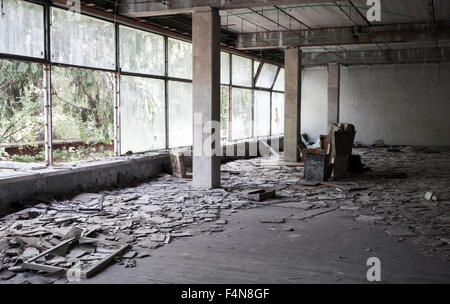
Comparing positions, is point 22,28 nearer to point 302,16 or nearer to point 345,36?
point 302,16

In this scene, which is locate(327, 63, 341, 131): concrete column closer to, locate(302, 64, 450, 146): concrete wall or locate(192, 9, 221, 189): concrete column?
locate(302, 64, 450, 146): concrete wall

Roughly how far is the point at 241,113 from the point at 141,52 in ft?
22.5

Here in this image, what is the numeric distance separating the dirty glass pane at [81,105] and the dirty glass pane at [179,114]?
1.73m

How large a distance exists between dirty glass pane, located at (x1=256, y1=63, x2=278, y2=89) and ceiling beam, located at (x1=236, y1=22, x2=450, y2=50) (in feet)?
14.4

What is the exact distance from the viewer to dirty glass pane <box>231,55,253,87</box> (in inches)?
675

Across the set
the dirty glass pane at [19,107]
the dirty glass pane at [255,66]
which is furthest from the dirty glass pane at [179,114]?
the dirty glass pane at [255,66]

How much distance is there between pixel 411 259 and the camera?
5.58m

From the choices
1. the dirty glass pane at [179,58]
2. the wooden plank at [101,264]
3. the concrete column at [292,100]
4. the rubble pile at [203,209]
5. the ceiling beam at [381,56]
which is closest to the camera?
the wooden plank at [101,264]

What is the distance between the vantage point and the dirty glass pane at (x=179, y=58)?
1290 centimetres

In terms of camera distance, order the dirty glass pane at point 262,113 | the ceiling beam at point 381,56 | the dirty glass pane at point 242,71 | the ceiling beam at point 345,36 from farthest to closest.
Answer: the dirty glass pane at point 262,113, the ceiling beam at point 381,56, the dirty glass pane at point 242,71, the ceiling beam at point 345,36

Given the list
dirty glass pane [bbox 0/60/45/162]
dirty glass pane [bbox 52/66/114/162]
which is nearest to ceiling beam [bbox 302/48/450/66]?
dirty glass pane [bbox 52/66/114/162]

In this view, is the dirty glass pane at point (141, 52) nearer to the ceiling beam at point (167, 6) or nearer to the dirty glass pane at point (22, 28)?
the ceiling beam at point (167, 6)

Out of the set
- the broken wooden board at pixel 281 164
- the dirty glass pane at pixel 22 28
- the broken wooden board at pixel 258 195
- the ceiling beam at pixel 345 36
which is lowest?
the broken wooden board at pixel 258 195

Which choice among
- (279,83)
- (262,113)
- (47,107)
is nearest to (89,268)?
(47,107)
